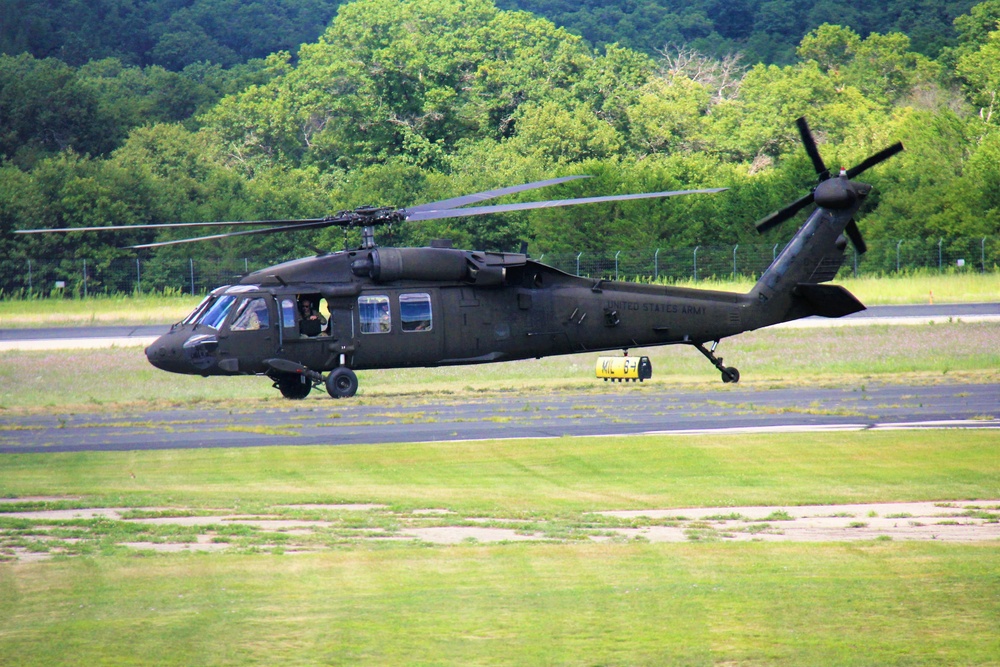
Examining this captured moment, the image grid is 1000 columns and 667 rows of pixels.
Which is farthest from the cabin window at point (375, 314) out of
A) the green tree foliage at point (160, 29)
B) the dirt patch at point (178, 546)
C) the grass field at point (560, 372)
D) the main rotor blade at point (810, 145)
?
the green tree foliage at point (160, 29)

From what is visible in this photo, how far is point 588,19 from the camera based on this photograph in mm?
155875

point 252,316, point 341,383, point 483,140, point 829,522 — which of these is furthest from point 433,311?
point 483,140

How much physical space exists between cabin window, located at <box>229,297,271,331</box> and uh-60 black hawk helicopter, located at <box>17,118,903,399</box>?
20 mm

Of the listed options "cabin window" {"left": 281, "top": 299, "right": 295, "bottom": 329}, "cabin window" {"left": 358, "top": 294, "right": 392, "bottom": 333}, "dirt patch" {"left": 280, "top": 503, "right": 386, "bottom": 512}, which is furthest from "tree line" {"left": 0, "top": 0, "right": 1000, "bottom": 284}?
"dirt patch" {"left": 280, "top": 503, "right": 386, "bottom": 512}

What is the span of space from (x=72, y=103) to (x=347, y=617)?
83.5 meters

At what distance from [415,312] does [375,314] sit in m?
0.80

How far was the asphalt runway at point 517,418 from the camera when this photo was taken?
2017cm

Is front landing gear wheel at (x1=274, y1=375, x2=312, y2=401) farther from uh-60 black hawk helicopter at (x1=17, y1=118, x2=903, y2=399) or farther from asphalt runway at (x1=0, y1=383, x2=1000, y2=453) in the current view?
asphalt runway at (x1=0, y1=383, x2=1000, y2=453)

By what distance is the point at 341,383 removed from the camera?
24578mm

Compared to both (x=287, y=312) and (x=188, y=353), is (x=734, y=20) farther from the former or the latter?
(x=188, y=353)

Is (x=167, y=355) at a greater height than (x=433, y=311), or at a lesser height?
lesser

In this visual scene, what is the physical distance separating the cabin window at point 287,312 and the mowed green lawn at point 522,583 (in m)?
7.10

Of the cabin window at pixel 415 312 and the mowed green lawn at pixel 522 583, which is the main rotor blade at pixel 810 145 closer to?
the cabin window at pixel 415 312

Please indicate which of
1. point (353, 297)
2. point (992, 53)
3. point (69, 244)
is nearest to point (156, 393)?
point (353, 297)
